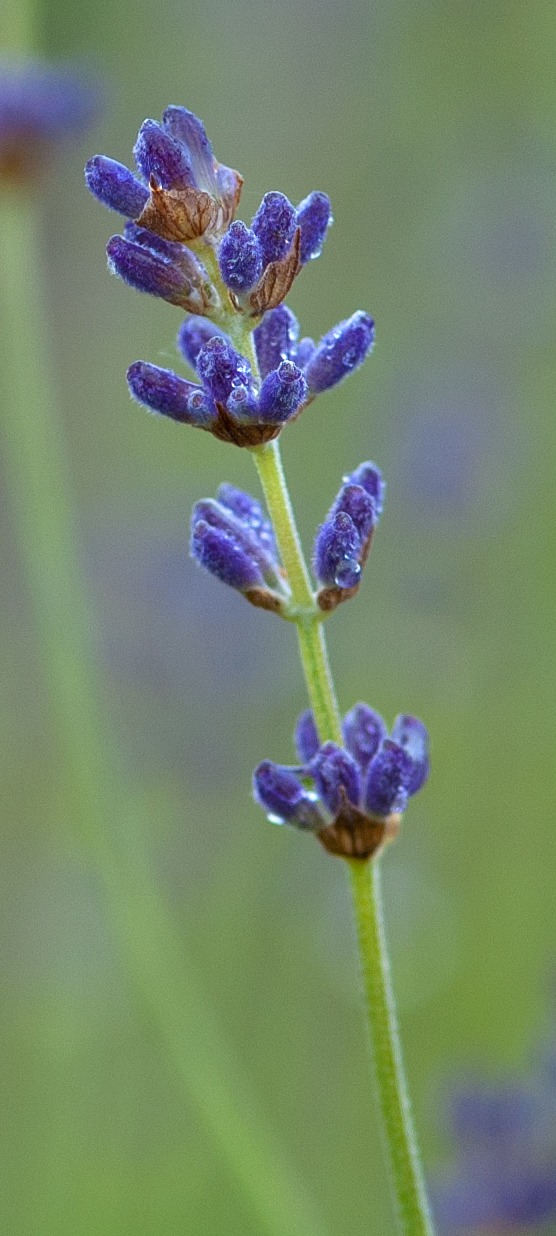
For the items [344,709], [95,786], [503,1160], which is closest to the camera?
[503,1160]

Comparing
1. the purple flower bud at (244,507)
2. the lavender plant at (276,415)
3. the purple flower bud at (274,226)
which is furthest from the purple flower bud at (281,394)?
the purple flower bud at (244,507)

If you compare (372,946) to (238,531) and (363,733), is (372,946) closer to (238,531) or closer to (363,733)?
(363,733)

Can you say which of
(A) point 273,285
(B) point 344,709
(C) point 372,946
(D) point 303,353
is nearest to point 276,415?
(A) point 273,285

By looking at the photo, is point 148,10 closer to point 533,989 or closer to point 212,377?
point 533,989

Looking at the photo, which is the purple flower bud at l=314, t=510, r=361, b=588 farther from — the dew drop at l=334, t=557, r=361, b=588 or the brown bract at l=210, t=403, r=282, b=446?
the brown bract at l=210, t=403, r=282, b=446

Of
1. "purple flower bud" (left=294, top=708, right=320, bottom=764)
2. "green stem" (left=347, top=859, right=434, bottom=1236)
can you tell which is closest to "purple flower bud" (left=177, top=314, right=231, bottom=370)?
"purple flower bud" (left=294, top=708, right=320, bottom=764)

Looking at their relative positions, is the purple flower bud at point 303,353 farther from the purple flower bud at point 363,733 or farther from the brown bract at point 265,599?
the purple flower bud at point 363,733

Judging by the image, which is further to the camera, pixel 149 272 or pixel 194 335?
pixel 194 335
